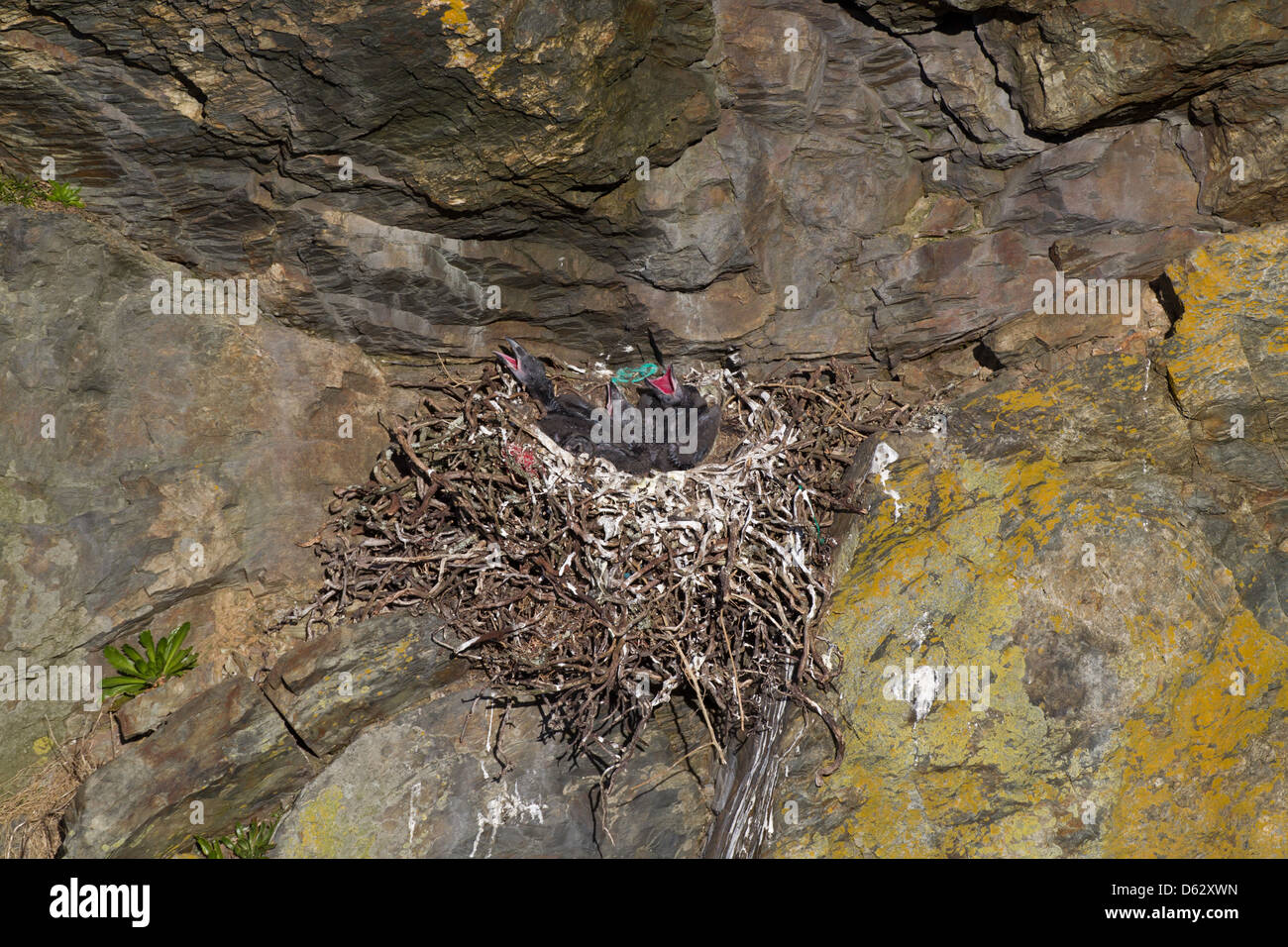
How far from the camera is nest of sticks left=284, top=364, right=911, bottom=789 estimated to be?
5.17 m

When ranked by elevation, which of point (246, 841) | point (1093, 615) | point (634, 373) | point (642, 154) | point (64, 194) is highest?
point (642, 154)

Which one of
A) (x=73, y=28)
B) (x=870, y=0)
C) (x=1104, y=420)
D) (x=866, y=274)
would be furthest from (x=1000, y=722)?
(x=73, y=28)

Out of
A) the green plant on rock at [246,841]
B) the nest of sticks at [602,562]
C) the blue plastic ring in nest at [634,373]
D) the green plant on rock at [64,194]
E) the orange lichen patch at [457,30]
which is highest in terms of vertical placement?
the orange lichen patch at [457,30]

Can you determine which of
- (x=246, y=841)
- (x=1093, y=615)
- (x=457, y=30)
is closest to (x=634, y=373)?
(x=457, y=30)

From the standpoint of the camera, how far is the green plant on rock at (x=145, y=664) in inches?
207

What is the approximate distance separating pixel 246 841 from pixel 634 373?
3.50 meters

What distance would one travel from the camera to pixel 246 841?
16.7 feet

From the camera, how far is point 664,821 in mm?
5273

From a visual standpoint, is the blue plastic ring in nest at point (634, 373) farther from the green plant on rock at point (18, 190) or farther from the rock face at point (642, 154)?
the green plant on rock at point (18, 190)

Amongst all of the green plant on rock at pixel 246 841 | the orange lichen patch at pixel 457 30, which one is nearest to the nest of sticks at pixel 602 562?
the green plant on rock at pixel 246 841

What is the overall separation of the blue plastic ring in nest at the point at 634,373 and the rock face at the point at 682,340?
0.29 meters

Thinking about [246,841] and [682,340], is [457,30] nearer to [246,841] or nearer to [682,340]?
[682,340]

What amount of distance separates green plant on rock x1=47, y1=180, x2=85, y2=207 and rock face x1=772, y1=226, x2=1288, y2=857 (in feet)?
15.4

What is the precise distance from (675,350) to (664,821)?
2867 millimetres
